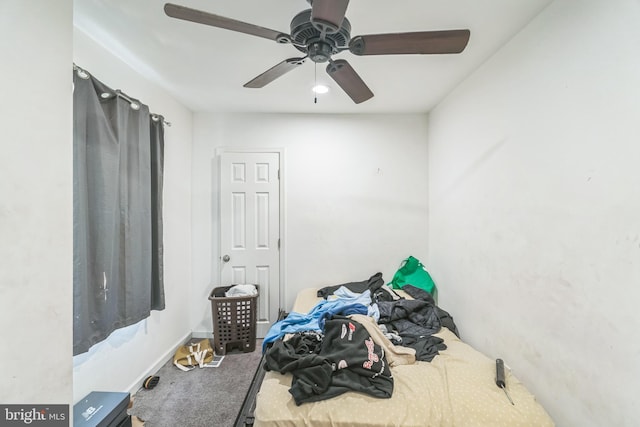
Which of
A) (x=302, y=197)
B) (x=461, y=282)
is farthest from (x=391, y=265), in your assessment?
(x=302, y=197)

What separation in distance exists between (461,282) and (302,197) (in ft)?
5.88

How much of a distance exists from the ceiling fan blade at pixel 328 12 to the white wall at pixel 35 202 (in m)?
0.89

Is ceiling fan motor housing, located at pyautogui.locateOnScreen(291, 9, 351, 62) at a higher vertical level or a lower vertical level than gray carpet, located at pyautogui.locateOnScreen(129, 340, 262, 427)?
higher

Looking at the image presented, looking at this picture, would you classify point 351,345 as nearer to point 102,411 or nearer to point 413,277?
point 102,411

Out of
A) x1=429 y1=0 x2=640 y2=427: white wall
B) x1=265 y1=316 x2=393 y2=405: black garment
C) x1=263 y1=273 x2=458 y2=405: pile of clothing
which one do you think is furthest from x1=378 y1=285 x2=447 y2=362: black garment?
x1=265 y1=316 x2=393 y2=405: black garment

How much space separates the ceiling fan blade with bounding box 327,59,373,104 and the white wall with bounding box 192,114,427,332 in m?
1.17

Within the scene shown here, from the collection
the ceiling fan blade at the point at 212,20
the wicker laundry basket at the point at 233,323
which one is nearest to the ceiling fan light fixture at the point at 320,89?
the ceiling fan blade at the point at 212,20

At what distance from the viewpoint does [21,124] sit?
813mm

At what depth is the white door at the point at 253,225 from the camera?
3008 mm

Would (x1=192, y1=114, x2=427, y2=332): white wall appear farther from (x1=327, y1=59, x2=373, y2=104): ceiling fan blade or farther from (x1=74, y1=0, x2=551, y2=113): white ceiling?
(x1=327, y1=59, x2=373, y2=104): ceiling fan blade

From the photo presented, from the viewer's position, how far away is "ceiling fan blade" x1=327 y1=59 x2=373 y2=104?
1.48m

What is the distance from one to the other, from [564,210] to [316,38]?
148 cm

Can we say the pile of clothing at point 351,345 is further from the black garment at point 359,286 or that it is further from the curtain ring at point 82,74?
the curtain ring at point 82,74

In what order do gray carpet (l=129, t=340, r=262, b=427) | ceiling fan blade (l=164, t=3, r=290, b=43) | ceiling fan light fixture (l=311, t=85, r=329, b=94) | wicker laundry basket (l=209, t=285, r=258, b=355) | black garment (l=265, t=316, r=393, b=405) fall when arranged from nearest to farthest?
ceiling fan blade (l=164, t=3, r=290, b=43) < black garment (l=265, t=316, r=393, b=405) < gray carpet (l=129, t=340, r=262, b=427) < ceiling fan light fixture (l=311, t=85, r=329, b=94) < wicker laundry basket (l=209, t=285, r=258, b=355)
